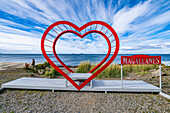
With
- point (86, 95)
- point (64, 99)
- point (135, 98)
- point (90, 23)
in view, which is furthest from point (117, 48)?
point (64, 99)

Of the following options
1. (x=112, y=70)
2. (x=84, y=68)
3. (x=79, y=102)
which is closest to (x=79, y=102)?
(x=79, y=102)

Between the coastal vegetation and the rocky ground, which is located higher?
the coastal vegetation

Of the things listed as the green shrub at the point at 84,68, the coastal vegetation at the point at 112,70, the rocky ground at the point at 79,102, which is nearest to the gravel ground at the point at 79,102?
the rocky ground at the point at 79,102

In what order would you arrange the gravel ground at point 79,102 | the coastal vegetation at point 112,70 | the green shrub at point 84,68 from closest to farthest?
the gravel ground at point 79,102 → the coastal vegetation at point 112,70 → the green shrub at point 84,68

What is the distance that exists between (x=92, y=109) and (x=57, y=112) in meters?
1.15

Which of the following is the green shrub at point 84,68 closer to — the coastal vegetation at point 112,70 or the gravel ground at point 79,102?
the coastal vegetation at point 112,70

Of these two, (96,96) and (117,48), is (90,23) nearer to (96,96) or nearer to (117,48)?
(117,48)

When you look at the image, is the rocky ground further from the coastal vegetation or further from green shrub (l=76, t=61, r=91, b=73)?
green shrub (l=76, t=61, r=91, b=73)

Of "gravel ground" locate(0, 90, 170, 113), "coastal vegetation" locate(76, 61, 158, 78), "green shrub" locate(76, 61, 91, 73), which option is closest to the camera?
"gravel ground" locate(0, 90, 170, 113)

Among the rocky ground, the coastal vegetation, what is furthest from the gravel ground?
the coastal vegetation

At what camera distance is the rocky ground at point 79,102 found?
3.21 m

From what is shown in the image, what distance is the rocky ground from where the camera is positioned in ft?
10.5

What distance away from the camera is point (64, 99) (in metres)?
3.88

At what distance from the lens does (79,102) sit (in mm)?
3658
